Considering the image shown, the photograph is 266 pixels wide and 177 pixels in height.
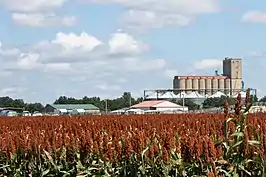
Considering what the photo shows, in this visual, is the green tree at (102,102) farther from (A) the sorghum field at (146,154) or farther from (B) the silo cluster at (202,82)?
(A) the sorghum field at (146,154)

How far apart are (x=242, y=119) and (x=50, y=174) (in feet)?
13.3

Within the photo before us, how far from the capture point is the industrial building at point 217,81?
110m

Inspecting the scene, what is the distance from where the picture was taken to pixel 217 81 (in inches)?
4855

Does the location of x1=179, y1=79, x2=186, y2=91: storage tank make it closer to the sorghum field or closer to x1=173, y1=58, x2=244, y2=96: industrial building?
x1=173, y1=58, x2=244, y2=96: industrial building

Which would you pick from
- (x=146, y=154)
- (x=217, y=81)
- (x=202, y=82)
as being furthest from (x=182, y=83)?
(x=146, y=154)

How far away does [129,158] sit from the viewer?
29.3 feet

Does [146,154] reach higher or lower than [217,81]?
lower

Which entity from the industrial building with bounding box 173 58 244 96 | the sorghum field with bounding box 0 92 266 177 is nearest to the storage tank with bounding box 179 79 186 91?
the industrial building with bounding box 173 58 244 96

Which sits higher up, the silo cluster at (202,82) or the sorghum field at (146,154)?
the silo cluster at (202,82)

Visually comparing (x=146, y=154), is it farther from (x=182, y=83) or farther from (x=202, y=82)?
(x=182, y=83)

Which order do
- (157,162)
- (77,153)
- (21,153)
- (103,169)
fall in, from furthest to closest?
1. (21,153)
2. (77,153)
3. (103,169)
4. (157,162)

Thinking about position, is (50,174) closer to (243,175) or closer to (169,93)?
(243,175)

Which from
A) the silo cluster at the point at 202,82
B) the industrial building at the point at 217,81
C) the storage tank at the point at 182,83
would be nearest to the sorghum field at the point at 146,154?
the industrial building at the point at 217,81

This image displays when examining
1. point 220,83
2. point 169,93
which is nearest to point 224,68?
point 220,83
